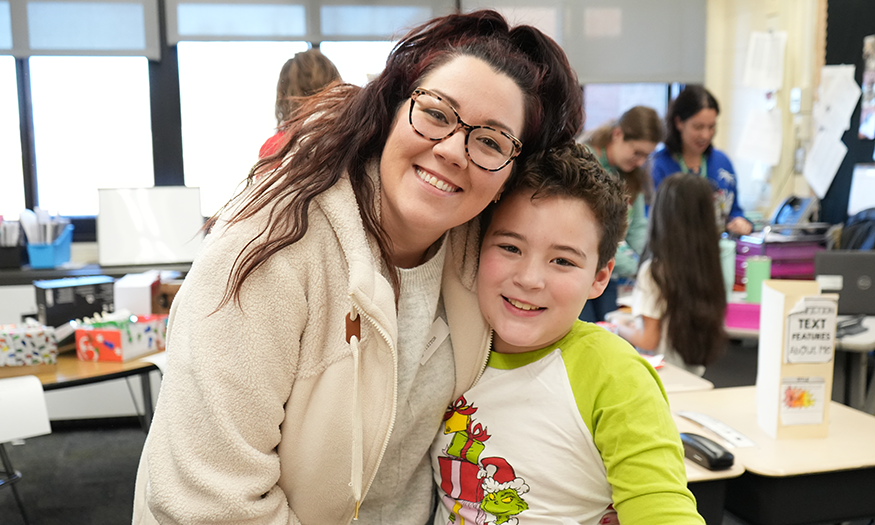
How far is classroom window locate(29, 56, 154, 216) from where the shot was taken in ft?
13.6

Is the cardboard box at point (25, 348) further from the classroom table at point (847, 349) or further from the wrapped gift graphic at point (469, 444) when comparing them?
the classroom table at point (847, 349)

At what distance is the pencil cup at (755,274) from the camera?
9.77 feet

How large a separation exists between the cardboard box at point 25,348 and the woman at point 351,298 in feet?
5.44

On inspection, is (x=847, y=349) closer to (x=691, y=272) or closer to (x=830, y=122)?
(x=691, y=272)

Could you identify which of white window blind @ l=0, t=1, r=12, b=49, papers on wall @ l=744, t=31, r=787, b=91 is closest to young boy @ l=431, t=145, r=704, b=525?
papers on wall @ l=744, t=31, r=787, b=91

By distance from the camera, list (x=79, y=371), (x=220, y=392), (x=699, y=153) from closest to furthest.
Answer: (x=220, y=392)
(x=79, y=371)
(x=699, y=153)

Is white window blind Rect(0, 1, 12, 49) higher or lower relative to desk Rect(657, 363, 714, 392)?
higher

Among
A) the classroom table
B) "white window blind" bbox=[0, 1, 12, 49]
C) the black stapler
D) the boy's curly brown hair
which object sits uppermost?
"white window blind" bbox=[0, 1, 12, 49]

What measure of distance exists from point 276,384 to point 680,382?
1.44m

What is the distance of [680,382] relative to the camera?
2.01 metres

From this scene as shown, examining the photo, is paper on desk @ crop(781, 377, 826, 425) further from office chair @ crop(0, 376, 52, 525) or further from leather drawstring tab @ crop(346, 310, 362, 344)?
office chair @ crop(0, 376, 52, 525)

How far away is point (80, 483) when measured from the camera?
3373 mm

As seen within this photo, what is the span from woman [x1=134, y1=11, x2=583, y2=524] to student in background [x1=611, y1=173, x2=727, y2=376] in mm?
1442

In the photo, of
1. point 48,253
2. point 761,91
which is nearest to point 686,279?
point 761,91
